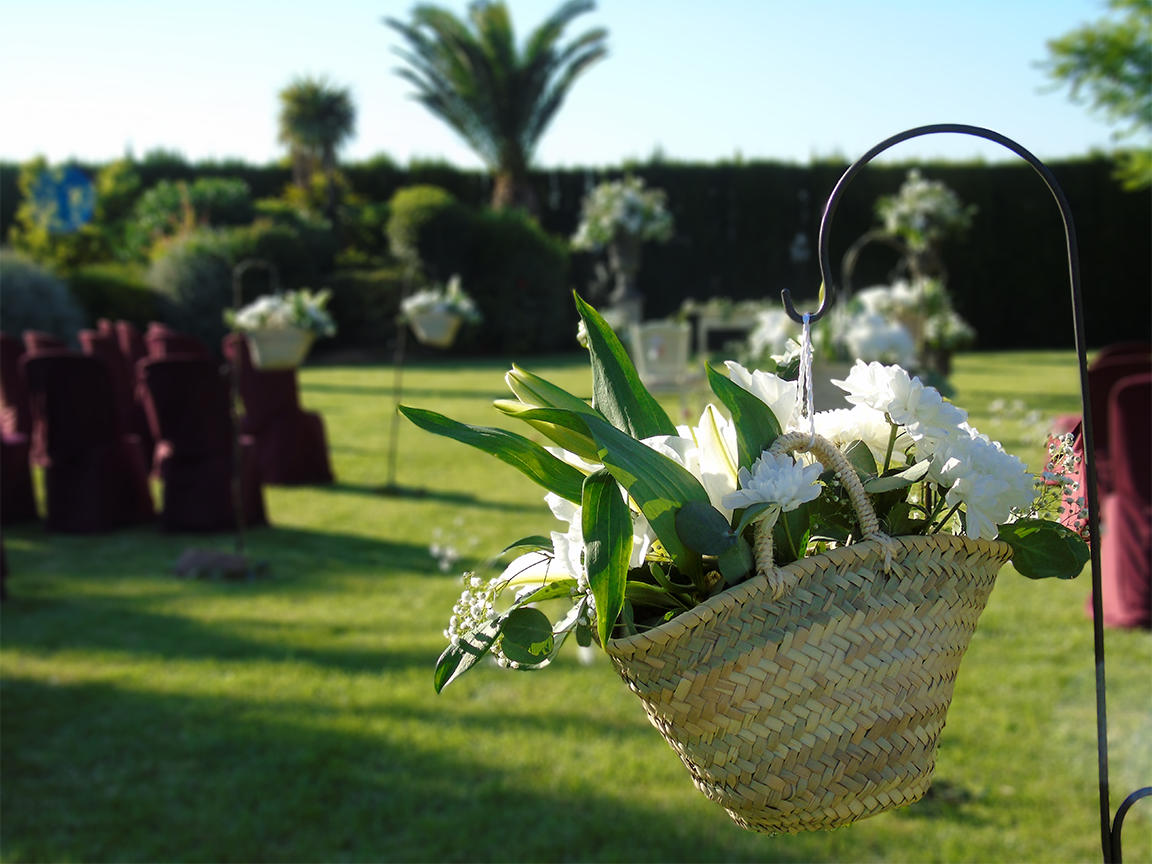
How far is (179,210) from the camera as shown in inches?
673

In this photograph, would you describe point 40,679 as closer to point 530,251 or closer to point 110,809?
point 110,809

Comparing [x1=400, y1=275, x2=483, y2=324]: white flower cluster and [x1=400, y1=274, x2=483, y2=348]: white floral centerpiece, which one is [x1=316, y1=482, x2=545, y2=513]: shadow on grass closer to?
[x1=400, y1=274, x2=483, y2=348]: white floral centerpiece

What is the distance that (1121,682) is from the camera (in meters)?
3.34

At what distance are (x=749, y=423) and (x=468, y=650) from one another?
0.99 ft

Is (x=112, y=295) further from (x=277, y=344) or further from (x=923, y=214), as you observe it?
(x=923, y=214)

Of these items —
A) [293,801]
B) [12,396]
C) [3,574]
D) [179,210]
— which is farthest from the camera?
[179,210]

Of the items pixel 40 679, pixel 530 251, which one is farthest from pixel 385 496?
pixel 530 251

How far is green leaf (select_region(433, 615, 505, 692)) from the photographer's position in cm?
80

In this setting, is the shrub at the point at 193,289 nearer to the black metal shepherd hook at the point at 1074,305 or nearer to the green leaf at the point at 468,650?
the green leaf at the point at 468,650

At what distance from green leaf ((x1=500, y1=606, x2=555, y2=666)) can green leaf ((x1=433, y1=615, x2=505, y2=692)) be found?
11 mm

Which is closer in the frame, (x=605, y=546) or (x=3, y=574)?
(x=605, y=546)

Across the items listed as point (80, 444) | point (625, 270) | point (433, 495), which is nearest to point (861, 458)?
point (80, 444)

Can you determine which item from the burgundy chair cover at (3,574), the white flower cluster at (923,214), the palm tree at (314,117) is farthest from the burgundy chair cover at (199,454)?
the palm tree at (314,117)

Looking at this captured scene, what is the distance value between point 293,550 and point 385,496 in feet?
4.64
